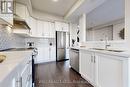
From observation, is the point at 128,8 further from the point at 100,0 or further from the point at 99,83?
the point at 99,83

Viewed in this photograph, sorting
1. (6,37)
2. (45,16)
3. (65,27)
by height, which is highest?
(45,16)

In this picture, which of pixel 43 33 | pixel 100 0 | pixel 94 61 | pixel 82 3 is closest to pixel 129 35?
pixel 94 61

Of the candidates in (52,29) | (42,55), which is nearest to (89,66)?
(42,55)

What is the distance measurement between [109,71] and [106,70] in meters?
0.09

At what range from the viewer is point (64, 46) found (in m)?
6.07

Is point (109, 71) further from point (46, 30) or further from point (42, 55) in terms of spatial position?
point (46, 30)

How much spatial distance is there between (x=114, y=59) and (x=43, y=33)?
4134mm

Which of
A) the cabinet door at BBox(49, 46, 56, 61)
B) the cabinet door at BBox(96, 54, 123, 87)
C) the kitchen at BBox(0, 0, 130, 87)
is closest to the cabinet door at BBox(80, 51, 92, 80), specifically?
the kitchen at BBox(0, 0, 130, 87)

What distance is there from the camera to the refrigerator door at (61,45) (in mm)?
5859

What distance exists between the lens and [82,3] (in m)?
3.13

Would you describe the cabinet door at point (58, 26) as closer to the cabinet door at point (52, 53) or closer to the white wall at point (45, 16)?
the white wall at point (45, 16)

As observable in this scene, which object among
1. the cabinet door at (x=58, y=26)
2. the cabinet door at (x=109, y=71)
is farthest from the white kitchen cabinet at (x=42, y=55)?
the cabinet door at (x=109, y=71)

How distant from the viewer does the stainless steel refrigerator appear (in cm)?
584

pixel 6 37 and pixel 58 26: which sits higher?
pixel 58 26
